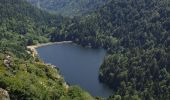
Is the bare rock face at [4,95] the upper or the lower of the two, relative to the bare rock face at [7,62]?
upper

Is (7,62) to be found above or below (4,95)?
below

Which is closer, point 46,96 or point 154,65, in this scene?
point 46,96

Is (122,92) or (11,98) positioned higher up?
(11,98)

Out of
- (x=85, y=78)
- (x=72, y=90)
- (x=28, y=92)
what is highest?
(x=28, y=92)

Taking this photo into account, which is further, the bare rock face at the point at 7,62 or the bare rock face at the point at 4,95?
the bare rock face at the point at 7,62

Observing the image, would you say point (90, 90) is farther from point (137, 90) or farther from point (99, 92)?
point (137, 90)

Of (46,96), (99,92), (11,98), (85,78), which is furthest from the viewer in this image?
(85,78)

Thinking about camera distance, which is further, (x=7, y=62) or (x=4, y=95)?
(x=7, y=62)

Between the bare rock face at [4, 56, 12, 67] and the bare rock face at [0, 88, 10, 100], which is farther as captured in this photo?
the bare rock face at [4, 56, 12, 67]

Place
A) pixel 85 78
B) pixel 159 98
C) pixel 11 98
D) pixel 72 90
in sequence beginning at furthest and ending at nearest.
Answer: pixel 85 78
pixel 159 98
pixel 72 90
pixel 11 98

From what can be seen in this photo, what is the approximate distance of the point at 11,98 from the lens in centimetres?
6072

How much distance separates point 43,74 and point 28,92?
16.6 m

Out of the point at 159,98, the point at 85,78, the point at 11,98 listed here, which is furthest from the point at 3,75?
the point at 85,78

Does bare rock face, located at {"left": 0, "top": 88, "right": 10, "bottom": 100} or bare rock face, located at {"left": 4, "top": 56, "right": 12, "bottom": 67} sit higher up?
bare rock face, located at {"left": 0, "top": 88, "right": 10, "bottom": 100}
